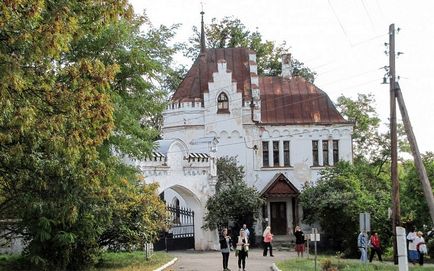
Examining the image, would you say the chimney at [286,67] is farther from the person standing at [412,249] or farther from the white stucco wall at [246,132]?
the person standing at [412,249]

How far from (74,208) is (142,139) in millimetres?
7745

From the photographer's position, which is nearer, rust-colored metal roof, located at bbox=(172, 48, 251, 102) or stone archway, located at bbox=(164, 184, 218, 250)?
stone archway, located at bbox=(164, 184, 218, 250)

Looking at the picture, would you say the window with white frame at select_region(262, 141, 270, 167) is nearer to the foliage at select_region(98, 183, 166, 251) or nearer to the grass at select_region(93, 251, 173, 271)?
the grass at select_region(93, 251, 173, 271)

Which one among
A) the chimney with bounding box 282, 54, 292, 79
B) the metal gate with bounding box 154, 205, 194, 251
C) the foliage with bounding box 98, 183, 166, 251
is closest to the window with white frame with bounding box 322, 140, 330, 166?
the chimney with bounding box 282, 54, 292, 79

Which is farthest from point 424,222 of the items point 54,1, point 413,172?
point 54,1

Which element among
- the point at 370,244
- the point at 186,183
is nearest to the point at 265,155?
the point at 186,183

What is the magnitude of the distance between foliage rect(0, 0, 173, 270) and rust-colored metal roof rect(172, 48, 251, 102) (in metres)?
20.8

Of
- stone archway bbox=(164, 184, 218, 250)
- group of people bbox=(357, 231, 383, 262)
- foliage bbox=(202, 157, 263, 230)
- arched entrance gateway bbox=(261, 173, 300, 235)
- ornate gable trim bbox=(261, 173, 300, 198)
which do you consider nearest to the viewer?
group of people bbox=(357, 231, 383, 262)

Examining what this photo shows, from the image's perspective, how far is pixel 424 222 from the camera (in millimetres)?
33094

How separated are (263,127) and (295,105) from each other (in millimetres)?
3085

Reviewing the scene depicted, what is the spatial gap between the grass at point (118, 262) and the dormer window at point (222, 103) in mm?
17793

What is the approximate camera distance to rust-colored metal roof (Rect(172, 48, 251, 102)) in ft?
153

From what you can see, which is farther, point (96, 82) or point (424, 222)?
point (424, 222)

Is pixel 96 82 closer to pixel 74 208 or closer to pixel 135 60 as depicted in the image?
pixel 74 208
